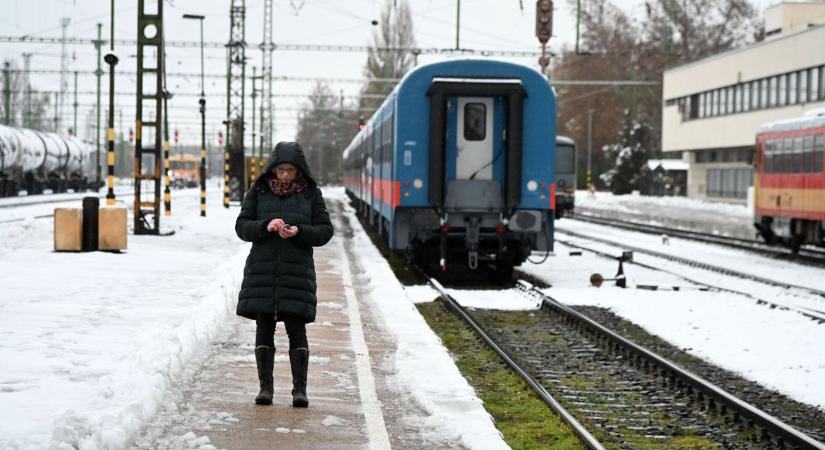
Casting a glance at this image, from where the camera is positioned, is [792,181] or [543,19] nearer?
[792,181]

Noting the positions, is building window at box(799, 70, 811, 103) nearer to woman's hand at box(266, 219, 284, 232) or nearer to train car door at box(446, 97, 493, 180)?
train car door at box(446, 97, 493, 180)

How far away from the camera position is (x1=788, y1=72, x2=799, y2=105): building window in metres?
54.8

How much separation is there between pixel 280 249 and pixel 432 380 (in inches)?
80.7

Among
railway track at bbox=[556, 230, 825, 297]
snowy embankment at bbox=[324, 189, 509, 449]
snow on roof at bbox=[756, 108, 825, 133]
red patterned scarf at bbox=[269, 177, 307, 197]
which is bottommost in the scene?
railway track at bbox=[556, 230, 825, 297]

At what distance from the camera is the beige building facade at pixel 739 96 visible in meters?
54.0

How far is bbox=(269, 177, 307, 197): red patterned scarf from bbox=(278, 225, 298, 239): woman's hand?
27 centimetres

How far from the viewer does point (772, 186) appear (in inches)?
1046

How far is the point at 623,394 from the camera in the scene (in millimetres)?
9703

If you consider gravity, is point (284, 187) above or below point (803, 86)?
below

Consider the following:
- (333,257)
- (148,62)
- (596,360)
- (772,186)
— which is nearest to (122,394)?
(596,360)

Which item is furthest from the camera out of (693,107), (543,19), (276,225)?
Answer: (693,107)

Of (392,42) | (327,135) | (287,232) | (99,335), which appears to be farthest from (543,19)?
(327,135)

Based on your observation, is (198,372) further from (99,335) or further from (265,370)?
(99,335)

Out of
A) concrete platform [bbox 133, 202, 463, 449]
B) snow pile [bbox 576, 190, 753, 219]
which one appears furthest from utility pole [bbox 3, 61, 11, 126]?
concrete platform [bbox 133, 202, 463, 449]
